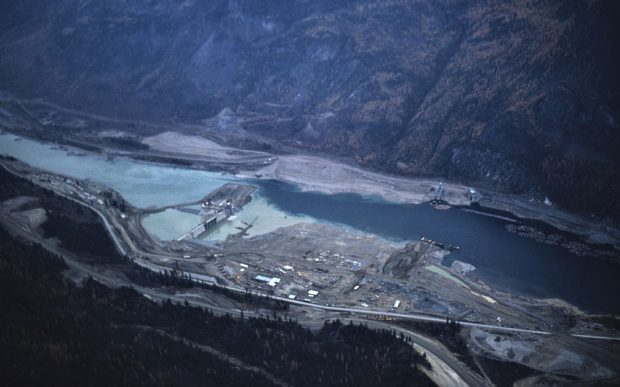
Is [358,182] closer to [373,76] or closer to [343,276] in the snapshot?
[373,76]

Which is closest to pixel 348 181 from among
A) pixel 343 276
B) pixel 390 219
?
pixel 390 219

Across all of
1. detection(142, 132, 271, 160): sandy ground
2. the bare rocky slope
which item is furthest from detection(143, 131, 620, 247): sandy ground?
the bare rocky slope

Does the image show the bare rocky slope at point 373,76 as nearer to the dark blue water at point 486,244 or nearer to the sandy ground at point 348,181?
the sandy ground at point 348,181

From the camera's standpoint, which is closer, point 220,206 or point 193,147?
point 220,206

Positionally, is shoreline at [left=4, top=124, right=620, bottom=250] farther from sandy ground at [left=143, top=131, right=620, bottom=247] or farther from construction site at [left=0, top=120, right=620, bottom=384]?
construction site at [left=0, top=120, right=620, bottom=384]

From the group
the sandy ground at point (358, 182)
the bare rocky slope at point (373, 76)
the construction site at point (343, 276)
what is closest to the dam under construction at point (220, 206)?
the construction site at point (343, 276)

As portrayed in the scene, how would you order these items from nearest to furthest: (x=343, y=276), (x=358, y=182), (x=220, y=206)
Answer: (x=343, y=276), (x=220, y=206), (x=358, y=182)

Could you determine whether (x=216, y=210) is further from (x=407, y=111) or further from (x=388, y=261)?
(x=407, y=111)
